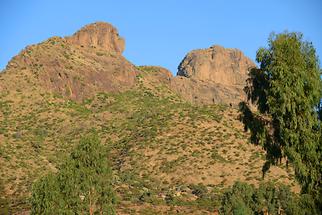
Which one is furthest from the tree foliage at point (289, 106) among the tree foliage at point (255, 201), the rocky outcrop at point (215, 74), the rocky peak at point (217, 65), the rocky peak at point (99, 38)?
the rocky peak at point (217, 65)

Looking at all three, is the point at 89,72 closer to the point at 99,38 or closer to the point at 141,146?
the point at 99,38

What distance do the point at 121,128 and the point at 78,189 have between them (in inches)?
2211

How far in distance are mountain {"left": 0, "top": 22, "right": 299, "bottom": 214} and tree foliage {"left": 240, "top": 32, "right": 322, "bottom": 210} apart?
33.3 meters

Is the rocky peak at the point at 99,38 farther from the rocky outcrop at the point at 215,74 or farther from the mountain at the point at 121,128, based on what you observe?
the rocky outcrop at the point at 215,74

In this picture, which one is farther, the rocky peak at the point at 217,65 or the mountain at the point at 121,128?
the rocky peak at the point at 217,65

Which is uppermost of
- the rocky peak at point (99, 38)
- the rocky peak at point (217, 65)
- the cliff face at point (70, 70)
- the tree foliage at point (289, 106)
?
the rocky peak at point (217, 65)

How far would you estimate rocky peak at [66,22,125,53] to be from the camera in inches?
5374

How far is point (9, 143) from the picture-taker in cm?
8788

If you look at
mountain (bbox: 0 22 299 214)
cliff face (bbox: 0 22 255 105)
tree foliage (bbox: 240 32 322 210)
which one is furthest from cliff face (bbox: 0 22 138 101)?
tree foliage (bbox: 240 32 322 210)

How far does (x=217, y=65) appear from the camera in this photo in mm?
171375

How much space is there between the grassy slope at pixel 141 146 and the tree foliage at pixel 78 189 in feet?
65.5

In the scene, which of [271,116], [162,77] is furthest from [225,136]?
[271,116]

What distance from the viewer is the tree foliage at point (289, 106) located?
32.7m

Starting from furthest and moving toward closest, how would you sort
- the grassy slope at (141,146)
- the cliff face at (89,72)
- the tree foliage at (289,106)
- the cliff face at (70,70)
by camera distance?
1. the cliff face at (89,72)
2. the cliff face at (70,70)
3. the grassy slope at (141,146)
4. the tree foliage at (289,106)
